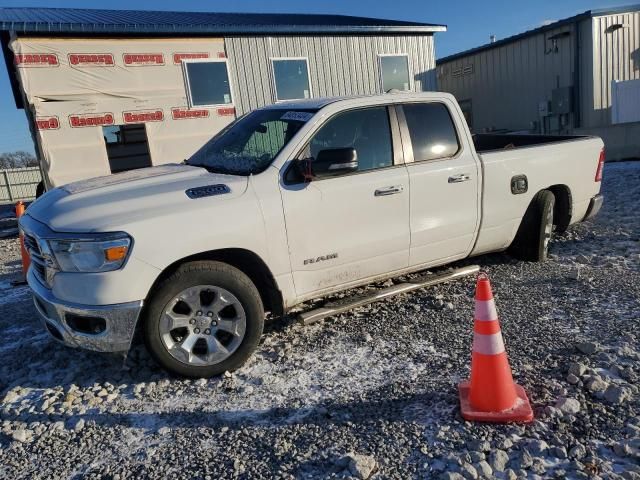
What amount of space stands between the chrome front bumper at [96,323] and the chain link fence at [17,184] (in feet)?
80.5

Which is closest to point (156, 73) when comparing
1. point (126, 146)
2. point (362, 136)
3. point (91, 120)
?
point (91, 120)

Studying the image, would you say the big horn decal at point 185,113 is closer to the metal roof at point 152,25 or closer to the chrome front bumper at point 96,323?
the metal roof at point 152,25

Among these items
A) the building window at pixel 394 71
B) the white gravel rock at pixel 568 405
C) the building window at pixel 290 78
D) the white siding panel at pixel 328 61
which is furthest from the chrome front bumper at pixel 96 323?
the building window at pixel 394 71

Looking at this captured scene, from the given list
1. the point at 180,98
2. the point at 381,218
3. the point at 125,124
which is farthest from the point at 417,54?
the point at 381,218

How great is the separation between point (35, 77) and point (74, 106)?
864 mm

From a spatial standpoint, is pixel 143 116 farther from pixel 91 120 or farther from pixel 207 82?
pixel 207 82

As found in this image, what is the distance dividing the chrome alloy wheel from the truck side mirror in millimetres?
1117

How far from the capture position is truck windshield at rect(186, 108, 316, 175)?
154 inches

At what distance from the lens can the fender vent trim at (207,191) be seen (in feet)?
11.4

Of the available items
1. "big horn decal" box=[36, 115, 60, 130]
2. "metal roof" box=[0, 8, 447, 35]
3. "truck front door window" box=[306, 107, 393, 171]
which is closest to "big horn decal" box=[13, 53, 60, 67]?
"metal roof" box=[0, 8, 447, 35]

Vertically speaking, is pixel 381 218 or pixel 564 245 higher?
pixel 381 218

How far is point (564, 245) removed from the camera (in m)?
6.20

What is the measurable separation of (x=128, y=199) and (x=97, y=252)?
0.44m

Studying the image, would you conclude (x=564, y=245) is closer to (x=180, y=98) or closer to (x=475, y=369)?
(x=475, y=369)
